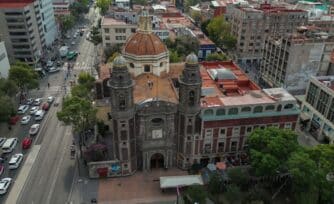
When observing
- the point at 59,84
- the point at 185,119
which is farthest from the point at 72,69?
the point at 185,119

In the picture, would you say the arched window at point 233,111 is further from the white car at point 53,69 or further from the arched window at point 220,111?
the white car at point 53,69

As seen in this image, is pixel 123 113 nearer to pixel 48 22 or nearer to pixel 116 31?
pixel 116 31

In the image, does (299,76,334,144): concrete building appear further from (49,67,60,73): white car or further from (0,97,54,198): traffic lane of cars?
(49,67,60,73): white car

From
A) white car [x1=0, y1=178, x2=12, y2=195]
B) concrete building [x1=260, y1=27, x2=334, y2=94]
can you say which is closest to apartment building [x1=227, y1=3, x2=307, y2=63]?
concrete building [x1=260, y1=27, x2=334, y2=94]

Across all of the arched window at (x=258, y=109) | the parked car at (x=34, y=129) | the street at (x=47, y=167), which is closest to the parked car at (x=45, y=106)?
the street at (x=47, y=167)

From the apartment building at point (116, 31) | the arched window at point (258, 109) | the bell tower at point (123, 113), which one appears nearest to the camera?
the bell tower at point (123, 113)

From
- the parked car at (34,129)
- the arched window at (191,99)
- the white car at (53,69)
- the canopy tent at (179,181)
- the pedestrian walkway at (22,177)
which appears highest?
the arched window at (191,99)
